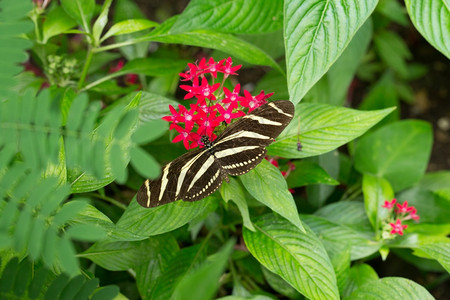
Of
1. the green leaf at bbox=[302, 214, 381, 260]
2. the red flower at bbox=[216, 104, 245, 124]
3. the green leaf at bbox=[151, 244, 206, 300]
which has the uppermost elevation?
the red flower at bbox=[216, 104, 245, 124]

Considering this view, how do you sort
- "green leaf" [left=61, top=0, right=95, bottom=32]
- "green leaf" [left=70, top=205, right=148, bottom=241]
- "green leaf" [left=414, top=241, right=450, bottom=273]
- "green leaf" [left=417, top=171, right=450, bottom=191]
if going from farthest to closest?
"green leaf" [left=417, top=171, right=450, bottom=191] → "green leaf" [left=61, top=0, right=95, bottom=32] → "green leaf" [left=414, top=241, right=450, bottom=273] → "green leaf" [left=70, top=205, right=148, bottom=241]

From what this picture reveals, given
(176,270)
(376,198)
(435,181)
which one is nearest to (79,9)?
(176,270)

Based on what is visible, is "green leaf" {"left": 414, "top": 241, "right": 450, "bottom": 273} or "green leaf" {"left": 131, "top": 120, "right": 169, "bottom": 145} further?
"green leaf" {"left": 414, "top": 241, "right": 450, "bottom": 273}

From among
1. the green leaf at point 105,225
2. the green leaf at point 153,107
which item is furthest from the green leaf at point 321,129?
the green leaf at point 105,225

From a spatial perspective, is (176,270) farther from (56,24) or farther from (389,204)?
(56,24)

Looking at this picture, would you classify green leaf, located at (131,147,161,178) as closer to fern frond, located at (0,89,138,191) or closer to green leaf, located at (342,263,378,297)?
fern frond, located at (0,89,138,191)

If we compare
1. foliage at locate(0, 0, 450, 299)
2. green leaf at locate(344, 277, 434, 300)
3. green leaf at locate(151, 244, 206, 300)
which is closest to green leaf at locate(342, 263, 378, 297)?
foliage at locate(0, 0, 450, 299)

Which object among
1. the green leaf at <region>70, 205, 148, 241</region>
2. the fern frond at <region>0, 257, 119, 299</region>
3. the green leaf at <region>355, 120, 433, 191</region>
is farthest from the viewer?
the green leaf at <region>355, 120, 433, 191</region>
